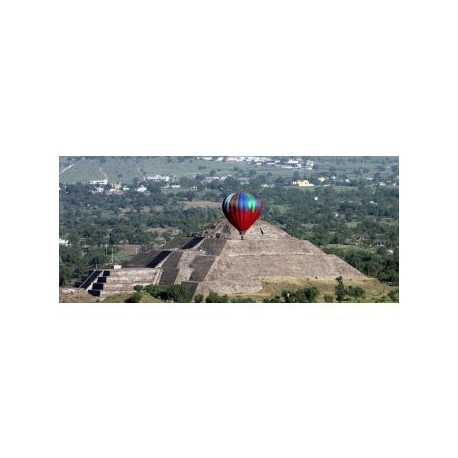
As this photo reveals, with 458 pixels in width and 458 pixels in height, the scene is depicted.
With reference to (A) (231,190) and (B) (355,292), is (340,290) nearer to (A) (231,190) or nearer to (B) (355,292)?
(B) (355,292)

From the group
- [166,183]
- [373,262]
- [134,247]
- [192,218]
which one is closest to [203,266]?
[373,262]

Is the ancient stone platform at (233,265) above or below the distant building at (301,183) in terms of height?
below

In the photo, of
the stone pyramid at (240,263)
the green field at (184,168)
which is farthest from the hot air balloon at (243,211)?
the green field at (184,168)

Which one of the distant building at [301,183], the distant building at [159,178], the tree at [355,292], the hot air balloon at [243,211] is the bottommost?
the tree at [355,292]

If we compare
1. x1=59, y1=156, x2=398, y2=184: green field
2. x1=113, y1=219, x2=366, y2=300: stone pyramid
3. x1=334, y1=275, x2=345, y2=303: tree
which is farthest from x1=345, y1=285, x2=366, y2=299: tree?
x1=59, y1=156, x2=398, y2=184: green field

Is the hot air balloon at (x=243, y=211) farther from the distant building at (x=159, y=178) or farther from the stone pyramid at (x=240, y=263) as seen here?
the distant building at (x=159, y=178)

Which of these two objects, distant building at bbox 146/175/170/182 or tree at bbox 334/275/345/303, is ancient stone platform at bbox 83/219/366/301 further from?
distant building at bbox 146/175/170/182
